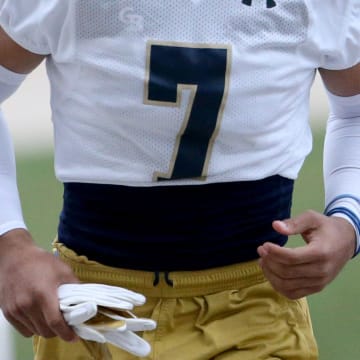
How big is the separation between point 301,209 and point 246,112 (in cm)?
324

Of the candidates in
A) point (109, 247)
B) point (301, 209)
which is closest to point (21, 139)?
Answer: point (301, 209)

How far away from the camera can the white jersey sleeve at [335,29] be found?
2.37 m

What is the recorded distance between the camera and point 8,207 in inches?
94.3

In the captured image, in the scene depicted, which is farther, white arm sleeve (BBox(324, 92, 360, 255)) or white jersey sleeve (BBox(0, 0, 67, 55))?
white arm sleeve (BBox(324, 92, 360, 255))

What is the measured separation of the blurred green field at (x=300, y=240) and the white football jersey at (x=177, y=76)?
6.42 ft

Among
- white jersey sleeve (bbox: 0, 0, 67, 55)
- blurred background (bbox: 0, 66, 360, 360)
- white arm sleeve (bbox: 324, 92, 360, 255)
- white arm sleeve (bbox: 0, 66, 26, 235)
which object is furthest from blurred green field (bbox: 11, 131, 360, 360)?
white jersey sleeve (bbox: 0, 0, 67, 55)

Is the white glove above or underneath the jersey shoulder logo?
underneath

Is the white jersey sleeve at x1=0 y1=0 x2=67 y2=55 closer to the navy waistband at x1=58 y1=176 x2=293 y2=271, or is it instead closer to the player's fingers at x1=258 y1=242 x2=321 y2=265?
the navy waistband at x1=58 y1=176 x2=293 y2=271

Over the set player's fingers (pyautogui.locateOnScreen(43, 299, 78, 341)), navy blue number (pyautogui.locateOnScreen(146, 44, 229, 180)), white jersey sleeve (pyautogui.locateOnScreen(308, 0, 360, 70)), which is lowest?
player's fingers (pyautogui.locateOnScreen(43, 299, 78, 341))

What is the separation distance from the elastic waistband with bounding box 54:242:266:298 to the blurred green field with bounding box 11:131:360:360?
5.90ft

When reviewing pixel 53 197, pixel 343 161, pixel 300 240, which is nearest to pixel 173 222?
pixel 343 161

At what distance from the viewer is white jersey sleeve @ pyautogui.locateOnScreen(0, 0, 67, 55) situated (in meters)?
2.26

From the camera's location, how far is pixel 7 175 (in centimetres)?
245

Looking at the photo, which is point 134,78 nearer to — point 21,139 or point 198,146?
point 198,146
